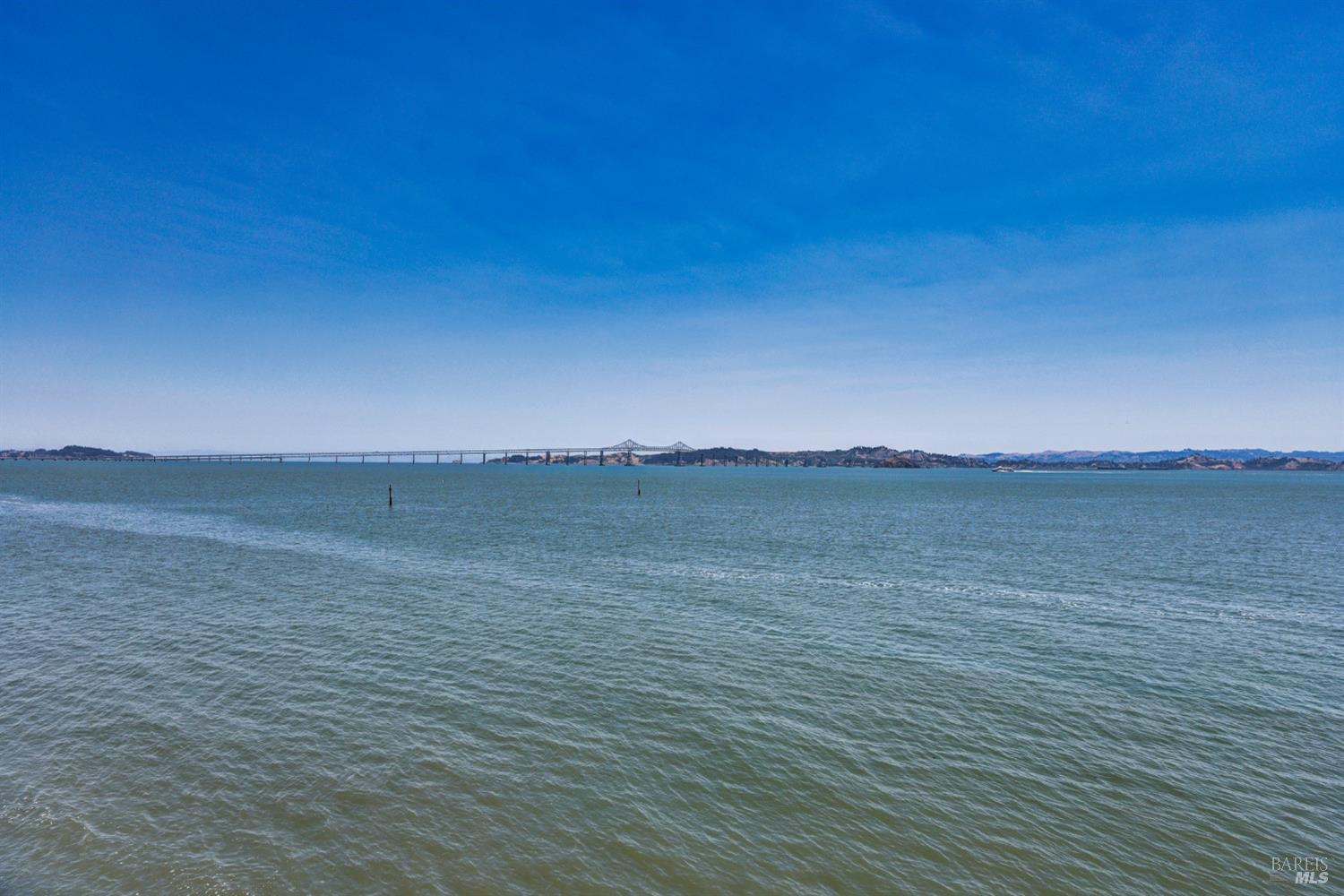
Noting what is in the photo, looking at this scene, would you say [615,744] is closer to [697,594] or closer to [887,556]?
[697,594]

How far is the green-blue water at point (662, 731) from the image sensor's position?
12891 millimetres

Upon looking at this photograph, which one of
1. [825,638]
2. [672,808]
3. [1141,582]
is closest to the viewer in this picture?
[672,808]

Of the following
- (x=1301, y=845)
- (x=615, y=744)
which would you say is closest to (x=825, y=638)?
(x=615, y=744)

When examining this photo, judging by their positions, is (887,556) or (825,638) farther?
(887,556)

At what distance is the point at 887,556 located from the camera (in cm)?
5003

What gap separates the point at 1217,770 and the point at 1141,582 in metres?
28.3

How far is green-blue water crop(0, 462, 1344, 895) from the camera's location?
508 inches

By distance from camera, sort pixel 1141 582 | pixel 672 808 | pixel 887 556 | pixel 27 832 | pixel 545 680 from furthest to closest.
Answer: pixel 887 556
pixel 1141 582
pixel 545 680
pixel 672 808
pixel 27 832

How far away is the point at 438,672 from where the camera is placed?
22859 mm

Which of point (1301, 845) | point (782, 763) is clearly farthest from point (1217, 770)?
point (782, 763)

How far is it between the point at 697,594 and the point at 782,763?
767 inches

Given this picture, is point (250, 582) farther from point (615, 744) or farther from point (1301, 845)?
point (1301, 845)

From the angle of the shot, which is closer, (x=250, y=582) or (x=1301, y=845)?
(x=1301, y=845)

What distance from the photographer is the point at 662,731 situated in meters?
18.5
